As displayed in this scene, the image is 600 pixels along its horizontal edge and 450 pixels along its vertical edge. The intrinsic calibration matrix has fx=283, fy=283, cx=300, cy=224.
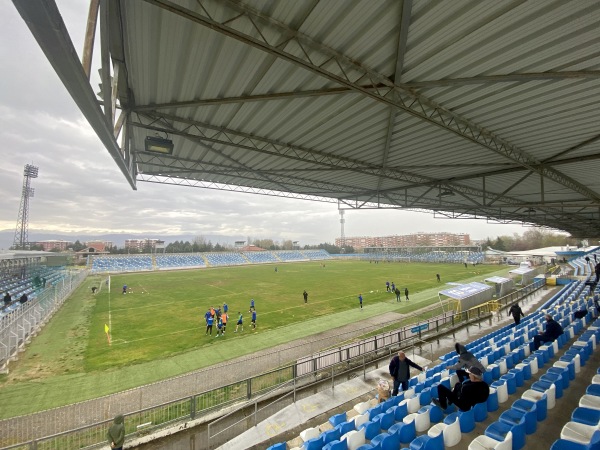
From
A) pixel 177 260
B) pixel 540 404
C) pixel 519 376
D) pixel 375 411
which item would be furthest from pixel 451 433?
pixel 177 260

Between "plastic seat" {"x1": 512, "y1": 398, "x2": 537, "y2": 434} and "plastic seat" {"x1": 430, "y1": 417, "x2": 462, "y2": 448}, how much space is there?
104 centimetres

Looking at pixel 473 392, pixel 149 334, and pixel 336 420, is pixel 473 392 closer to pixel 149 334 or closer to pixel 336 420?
pixel 336 420

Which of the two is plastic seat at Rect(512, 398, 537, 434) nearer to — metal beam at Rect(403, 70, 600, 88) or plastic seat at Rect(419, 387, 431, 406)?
plastic seat at Rect(419, 387, 431, 406)

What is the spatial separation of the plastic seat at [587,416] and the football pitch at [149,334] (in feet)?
36.1

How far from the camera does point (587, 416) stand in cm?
442

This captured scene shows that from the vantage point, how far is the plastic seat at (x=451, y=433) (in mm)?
4527

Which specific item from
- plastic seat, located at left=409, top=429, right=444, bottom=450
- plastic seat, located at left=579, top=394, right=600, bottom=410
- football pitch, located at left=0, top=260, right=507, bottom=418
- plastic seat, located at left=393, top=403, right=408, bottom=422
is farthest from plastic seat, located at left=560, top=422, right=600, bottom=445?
football pitch, located at left=0, top=260, right=507, bottom=418

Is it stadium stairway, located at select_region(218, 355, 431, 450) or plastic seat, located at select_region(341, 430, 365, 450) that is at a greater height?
plastic seat, located at select_region(341, 430, 365, 450)

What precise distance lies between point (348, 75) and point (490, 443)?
300 inches

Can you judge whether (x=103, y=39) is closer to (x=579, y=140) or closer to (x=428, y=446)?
(x=428, y=446)

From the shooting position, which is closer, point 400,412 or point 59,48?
point 59,48

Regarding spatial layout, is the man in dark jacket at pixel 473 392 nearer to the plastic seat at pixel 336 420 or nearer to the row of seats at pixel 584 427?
the row of seats at pixel 584 427

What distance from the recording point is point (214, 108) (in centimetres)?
920

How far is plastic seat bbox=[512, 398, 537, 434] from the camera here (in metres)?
4.60
